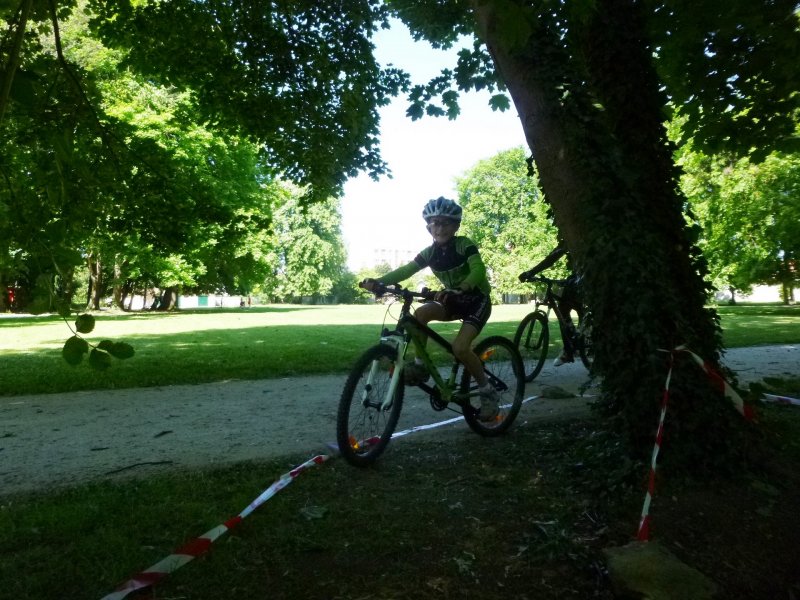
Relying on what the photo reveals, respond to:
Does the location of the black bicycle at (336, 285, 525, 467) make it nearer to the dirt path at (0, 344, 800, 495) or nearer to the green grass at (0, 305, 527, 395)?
the dirt path at (0, 344, 800, 495)

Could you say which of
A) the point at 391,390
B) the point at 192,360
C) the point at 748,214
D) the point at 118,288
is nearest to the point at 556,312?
the point at 391,390

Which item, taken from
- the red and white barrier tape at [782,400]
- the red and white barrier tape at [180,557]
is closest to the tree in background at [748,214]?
the red and white barrier tape at [782,400]

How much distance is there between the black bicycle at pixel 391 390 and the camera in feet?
13.0

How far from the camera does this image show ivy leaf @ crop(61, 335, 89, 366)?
5.10ft

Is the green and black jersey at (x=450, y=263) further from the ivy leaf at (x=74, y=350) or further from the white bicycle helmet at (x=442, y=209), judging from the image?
the ivy leaf at (x=74, y=350)

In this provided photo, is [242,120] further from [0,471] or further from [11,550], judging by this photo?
[11,550]

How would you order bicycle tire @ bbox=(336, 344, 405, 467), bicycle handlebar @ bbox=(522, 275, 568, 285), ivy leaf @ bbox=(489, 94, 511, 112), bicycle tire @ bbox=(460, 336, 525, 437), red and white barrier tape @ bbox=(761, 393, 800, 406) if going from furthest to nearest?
Result: bicycle handlebar @ bbox=(522, 275, 568, 285) < ivy leaf @ bbox=(489, 94, 511, 112) < red and white barrier tape @ bbox=(761, 393, 800, 406) < bicycle tire @ bbox=(460, 336, 525, 437) < bicycle tire @ bbox=(336, 344, 405, 467)

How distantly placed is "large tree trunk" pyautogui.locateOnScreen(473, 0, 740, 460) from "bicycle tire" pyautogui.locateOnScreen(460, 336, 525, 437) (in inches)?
53.8

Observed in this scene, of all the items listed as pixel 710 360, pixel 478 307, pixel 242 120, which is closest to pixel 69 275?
pixel 478 307

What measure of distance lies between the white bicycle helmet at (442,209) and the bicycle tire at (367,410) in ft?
4.24

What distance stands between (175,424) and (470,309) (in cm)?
314

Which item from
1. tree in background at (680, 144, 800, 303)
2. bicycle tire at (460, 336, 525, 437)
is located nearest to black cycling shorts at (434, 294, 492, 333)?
bicycle tire at (460, 336, 525, 437)

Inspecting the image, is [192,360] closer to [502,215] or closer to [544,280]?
[544,280]

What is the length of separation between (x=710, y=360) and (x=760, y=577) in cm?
155
